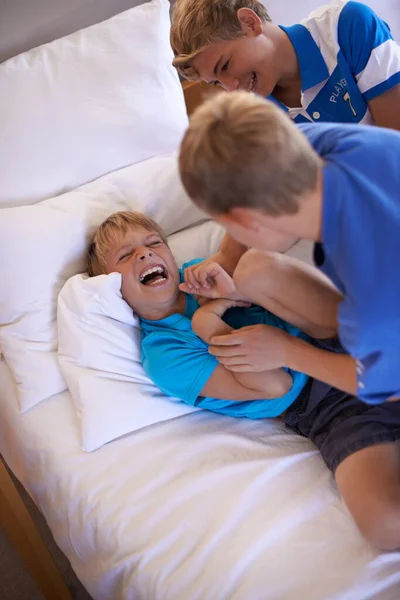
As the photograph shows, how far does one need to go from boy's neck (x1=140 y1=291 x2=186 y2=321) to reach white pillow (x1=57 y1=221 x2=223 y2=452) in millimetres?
30

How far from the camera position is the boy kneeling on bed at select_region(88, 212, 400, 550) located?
0.97 m

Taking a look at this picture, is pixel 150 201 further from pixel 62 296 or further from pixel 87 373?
pixel 87 373

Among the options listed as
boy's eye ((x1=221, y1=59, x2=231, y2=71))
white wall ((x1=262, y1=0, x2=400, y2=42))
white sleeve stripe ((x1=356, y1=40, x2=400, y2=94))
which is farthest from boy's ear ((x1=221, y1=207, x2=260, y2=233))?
white wall ((x1=262, y1=0, x2=400, y2=42))

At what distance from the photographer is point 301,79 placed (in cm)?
137

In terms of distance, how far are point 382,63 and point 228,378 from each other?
2.58ft

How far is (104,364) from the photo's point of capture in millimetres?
1202

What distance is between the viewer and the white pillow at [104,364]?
1.14 metres

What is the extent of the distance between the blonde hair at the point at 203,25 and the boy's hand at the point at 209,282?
472 millimetres

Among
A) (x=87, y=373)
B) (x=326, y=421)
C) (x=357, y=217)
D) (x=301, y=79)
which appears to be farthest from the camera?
(x=301, y=79)

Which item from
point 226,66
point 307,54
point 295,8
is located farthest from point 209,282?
point 295,8

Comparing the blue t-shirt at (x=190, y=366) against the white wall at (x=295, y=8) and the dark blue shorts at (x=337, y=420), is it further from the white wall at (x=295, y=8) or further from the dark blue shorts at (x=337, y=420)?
the white wall at (x=295, y=8)

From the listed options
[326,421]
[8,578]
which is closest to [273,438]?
[326,421]

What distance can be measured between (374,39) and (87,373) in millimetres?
966

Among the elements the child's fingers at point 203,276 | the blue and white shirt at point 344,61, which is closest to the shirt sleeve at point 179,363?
the child's fingers at point 203,276
